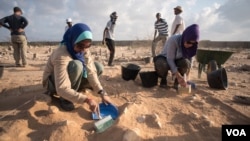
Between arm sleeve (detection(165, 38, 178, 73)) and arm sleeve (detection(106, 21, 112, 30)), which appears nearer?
arm sleeve (detection(165, 38, 178, 73))

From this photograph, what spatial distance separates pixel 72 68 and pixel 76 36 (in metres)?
0.42

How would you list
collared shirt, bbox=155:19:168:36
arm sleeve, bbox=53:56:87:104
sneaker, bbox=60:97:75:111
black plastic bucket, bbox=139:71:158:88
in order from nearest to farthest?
arm sleeve, bbox=53:56:87:104 → sneaker, bbox=60:97:75:111 → black plastic bucket, bbox=139:71:158:88 → collared shirt, bbox=155:19:168:36

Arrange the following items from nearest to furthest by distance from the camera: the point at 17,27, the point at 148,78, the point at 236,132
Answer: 1. the point at 236,132
2. the point at 148,78
3. the point at 17,27

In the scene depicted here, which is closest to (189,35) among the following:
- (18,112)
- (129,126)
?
(129,126)

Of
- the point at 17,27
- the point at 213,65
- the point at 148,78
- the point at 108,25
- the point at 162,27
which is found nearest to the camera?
the point at 148,78

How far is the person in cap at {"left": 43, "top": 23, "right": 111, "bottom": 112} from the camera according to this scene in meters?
2.45

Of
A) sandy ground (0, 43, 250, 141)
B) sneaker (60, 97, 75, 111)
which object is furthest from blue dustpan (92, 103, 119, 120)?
sneaker (60, 97, 75, 111)

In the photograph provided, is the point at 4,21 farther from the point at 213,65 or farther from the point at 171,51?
the point at 213,65

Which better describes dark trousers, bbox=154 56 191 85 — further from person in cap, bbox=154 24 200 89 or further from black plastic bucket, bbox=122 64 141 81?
black plastic bucket, bbox=122 64 141 81

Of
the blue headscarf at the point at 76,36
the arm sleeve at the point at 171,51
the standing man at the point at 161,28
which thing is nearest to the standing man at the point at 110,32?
the standing man at the point at 161,28

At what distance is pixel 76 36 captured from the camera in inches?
98.2

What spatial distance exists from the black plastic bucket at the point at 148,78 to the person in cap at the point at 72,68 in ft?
4.06

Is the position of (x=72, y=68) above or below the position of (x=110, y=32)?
below

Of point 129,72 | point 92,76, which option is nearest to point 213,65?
point 129,72
